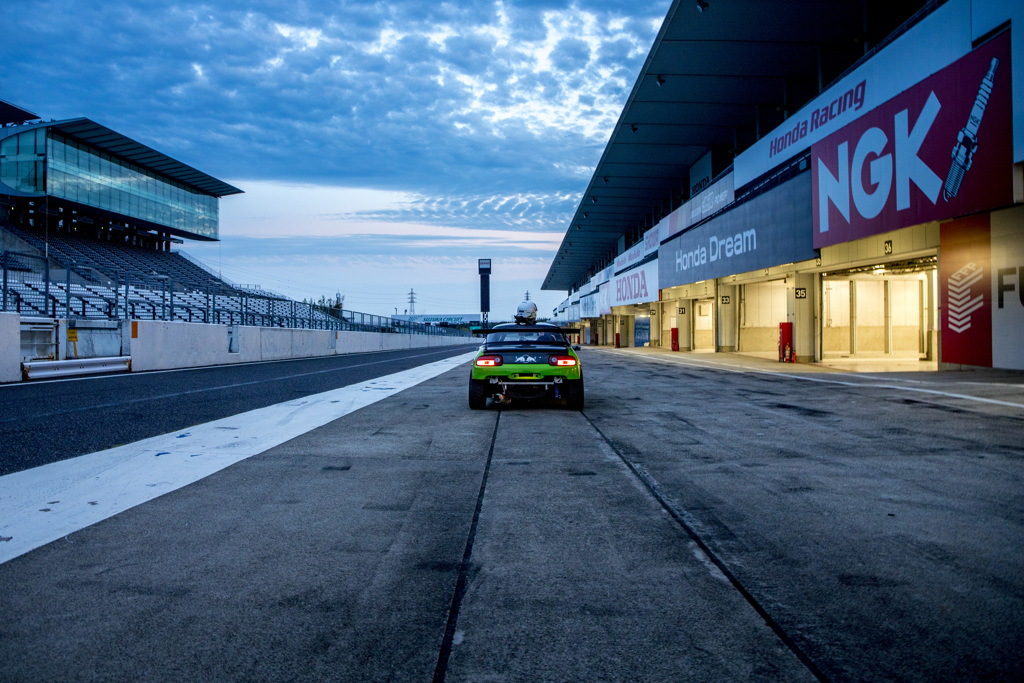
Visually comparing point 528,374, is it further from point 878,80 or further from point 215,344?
point 215,344

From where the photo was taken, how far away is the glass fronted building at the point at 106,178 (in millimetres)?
45062

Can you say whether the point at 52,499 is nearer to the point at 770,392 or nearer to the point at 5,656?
the point at 5,656

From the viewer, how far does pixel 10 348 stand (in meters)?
13.9

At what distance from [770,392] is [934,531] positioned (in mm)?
8343

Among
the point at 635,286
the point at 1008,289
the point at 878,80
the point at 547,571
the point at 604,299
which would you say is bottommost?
the point at 547,571

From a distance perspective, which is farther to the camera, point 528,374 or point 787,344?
point 787,344

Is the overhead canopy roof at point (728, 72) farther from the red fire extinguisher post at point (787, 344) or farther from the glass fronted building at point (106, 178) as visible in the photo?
the glass fronted building at point (106, 178)

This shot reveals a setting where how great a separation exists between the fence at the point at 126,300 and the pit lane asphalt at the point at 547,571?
547 inches

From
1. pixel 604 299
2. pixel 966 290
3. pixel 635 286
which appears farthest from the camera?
pixel 604 299

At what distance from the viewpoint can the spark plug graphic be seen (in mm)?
10789

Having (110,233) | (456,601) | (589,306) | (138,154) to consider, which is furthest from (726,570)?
(110,233)

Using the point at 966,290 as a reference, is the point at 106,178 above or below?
above

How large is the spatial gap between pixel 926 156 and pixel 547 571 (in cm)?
1316

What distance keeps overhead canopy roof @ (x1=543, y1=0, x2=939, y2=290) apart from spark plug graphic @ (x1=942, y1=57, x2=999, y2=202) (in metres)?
3.07
